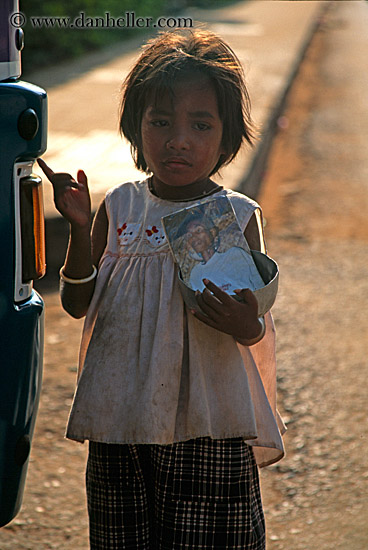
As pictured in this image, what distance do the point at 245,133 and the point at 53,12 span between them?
9.10 m

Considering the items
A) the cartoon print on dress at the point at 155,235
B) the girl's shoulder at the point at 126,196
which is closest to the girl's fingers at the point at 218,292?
the cartoon print on dress at the point at 155,235

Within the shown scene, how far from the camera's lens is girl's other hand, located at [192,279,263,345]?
5.40ft

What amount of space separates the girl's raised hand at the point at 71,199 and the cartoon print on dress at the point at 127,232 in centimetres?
12

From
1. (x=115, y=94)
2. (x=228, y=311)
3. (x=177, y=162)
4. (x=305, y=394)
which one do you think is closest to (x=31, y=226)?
(x=177, y=162)

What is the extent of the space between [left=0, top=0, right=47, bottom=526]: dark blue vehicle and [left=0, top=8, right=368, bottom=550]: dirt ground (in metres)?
0.83

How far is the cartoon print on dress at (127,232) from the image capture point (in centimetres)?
185

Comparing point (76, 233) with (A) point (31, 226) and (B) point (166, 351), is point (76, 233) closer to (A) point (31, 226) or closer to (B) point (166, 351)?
(A) point (31, 226)

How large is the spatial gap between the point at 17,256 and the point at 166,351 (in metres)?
0.37

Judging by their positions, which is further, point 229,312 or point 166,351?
point 166,351

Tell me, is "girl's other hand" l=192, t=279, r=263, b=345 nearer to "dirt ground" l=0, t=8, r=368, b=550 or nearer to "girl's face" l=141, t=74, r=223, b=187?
"girl's face" l=141, t=74, r=223, b=187

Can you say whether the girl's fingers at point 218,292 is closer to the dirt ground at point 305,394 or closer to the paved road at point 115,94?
the paved road at point 115,94

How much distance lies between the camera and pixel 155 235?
71.9 inches

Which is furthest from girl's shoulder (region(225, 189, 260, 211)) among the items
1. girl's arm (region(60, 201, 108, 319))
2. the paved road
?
the paved road

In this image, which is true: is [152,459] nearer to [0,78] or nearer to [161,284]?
[161,284]
